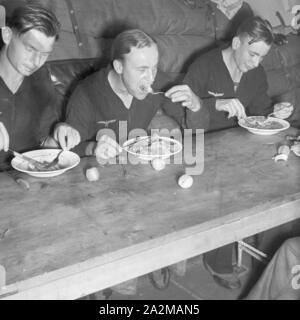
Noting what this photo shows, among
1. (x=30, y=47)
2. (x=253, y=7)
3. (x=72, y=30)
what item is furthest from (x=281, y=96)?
(x=30, y=47)

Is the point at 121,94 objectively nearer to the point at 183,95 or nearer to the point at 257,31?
the point at 183,95

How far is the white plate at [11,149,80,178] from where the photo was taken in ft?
4.61

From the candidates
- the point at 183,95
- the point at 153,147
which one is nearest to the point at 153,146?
the point at 153,147

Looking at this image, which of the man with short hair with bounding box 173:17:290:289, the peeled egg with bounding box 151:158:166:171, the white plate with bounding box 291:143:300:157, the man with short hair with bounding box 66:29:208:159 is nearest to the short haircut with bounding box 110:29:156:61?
the man with short hair with bounding box 66:29:208:159

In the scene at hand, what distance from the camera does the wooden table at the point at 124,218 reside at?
100 cm

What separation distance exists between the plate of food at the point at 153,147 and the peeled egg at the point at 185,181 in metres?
0.16

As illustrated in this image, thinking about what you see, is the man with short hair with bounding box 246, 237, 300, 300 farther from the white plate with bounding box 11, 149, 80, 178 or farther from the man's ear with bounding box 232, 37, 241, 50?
the man's ear with bounding box 232, 37, 241, 50

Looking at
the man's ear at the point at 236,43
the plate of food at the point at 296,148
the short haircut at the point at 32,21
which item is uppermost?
the short haircut at the point at 32,21

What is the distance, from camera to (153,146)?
162cm

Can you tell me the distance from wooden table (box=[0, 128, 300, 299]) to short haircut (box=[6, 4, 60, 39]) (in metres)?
0.49

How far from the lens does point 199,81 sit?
2.29m

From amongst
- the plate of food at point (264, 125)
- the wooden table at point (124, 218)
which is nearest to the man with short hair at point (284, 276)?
the wooden table at point (124, 218)

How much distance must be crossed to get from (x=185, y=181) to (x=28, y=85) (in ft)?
2.71

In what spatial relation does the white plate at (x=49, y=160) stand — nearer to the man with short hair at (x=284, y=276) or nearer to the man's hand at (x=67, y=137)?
the man's hand at (x=67, y=137)
